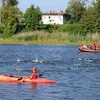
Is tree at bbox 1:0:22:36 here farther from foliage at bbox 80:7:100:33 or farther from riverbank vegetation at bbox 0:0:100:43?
foliage at bbox 80:7:100:33

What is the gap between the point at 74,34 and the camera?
104000mm

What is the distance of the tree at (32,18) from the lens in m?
110

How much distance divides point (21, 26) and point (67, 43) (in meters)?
18.0

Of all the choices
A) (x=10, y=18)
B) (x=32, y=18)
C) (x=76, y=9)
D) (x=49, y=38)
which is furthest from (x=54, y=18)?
(x=49, y=38)

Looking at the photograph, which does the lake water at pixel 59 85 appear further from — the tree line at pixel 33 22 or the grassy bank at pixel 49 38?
the tree line at pixel 33 22

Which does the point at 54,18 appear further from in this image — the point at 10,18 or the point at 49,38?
the point at 49,38

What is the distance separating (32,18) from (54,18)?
1895 inches

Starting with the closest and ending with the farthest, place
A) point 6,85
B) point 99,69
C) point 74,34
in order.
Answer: point 6,85
point 99,69
point 74,34

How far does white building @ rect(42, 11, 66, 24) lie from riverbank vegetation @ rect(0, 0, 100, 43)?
107 ft

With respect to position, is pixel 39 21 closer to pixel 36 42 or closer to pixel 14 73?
pixel 36 42

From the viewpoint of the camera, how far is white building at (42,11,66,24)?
152 meters

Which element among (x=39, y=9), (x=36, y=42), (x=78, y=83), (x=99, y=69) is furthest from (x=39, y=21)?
(x=78, y=83)

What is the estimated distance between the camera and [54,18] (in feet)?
522

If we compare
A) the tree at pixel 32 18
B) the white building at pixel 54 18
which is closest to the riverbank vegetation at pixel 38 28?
the tree at pixel 32 18
